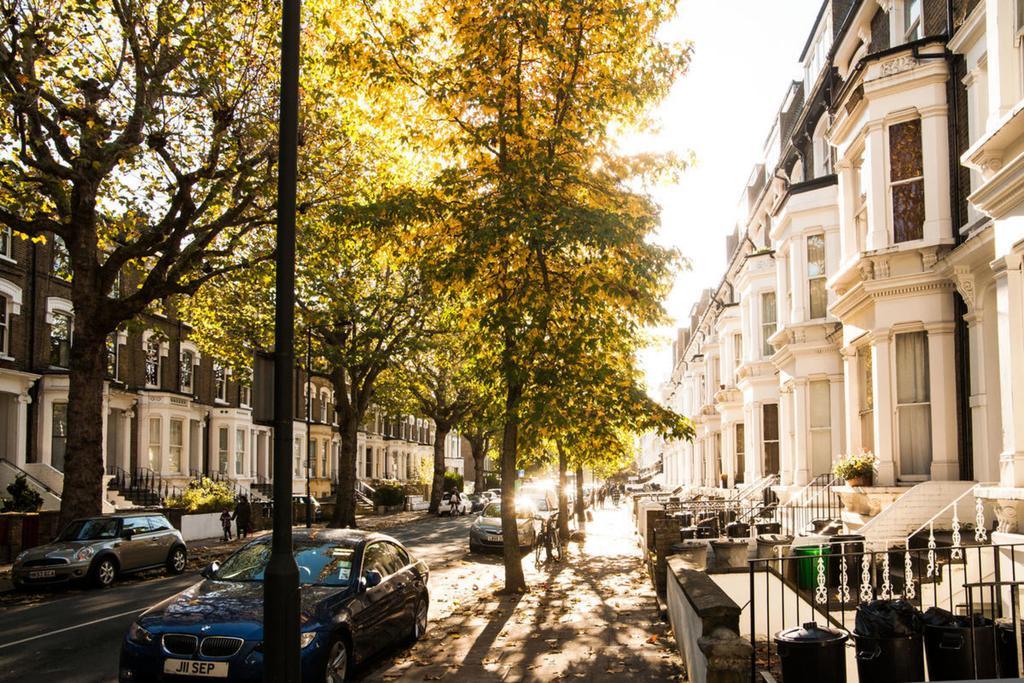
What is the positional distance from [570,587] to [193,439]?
98.3 feet

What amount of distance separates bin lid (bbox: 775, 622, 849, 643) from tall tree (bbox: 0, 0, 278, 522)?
50.1ft

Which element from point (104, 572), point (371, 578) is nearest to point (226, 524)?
point (104, 572)

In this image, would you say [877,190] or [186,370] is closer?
[877,190]

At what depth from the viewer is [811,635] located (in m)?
6.45

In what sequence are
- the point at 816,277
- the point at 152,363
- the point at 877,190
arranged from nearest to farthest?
1. the point at 877,190
2. the point at 816,277
3. the point at 152,363

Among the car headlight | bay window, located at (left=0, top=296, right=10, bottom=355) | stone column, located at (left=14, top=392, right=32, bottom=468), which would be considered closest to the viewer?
the car headlight

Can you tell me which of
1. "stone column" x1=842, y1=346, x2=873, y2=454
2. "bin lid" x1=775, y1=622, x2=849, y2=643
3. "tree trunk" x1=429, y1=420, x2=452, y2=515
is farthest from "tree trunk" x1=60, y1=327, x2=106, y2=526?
"tree trunk" x1=429, y1=420, x2=452, y2=515

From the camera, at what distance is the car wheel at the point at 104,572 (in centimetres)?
1794

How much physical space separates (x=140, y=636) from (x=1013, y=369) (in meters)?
10.0

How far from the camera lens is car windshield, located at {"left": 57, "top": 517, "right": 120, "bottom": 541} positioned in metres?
18.5

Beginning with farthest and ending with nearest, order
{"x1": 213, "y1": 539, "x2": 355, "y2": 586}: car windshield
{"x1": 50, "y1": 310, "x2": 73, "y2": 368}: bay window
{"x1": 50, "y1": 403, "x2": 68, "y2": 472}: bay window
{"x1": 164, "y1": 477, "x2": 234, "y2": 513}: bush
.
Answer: {"x1": 164, "y1": 477, "x2": 234, "y2": 513}: bush → {"x1": 50, "y1": 403, "x2": 68, "y2": 472}: bay window → {"x1": 50, "y1": 310, "x2": 73, "y2": 368}: bay window → {"x1": 213, "y1": 539, "x2": 355, "y2": 586}: car windshield

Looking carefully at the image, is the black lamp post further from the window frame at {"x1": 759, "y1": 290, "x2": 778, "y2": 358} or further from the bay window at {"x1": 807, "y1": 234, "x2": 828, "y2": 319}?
the window frame at {"x1": 759, "y1": 290, "x2": 778, "y2": 358}

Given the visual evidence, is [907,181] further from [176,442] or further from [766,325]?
[176,442]

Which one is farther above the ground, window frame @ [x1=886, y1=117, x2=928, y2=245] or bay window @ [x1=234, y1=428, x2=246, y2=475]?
window frame @ [x1=886, y1=117, x2=928, y2=245]
